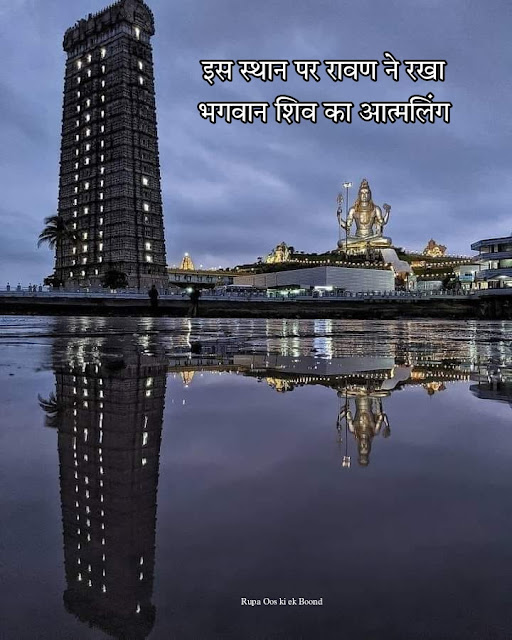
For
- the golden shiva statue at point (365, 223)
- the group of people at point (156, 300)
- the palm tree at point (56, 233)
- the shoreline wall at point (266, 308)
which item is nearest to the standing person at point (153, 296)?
the group of people at point (156, 300)

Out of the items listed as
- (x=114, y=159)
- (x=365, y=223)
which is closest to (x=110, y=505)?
(x=114, y=159)

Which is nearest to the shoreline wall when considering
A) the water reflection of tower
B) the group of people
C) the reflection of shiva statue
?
the group of people

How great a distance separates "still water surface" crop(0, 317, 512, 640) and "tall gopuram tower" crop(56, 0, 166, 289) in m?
85.3

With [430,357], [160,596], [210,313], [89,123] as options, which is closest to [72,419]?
[160,596]

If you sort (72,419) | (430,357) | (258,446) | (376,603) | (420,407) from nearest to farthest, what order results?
(376,603) → (258,446) → (72,419) → (420,407) → (430,357)

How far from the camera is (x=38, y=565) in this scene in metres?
1.40

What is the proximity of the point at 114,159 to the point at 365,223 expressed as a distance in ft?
186

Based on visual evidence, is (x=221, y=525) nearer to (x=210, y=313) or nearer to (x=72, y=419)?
(x=72, y=419)

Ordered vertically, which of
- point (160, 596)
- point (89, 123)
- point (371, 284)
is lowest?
point (160, 596)

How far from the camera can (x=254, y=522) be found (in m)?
1.66

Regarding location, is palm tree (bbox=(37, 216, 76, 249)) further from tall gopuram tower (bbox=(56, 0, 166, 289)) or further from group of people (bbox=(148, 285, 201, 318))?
group of people (bbox=(148, 285, 201, 318))

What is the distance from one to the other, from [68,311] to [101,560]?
165 feet

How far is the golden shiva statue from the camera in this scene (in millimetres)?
114688

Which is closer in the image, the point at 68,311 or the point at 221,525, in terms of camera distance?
the point at 221,525
